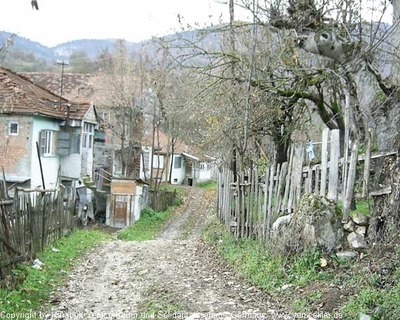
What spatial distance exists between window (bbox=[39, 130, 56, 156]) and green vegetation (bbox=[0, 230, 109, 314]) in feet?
40.6

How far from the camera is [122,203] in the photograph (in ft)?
88.2

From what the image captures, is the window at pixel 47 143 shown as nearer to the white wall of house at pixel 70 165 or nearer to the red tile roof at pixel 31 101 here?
the red tile roof at pixel 31 101

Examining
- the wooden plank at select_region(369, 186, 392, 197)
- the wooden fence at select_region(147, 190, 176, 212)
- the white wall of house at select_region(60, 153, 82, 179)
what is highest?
the wooden plank at select_region(369, 186, 392, 197)

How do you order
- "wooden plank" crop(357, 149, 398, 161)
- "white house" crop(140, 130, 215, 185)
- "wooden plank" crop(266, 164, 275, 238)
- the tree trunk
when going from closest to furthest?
"wooden plank" crop(357, 149, 398, 161)
the tree trunk
"wooden plank" crop(266, 164, 275, 238)
"white house" crop(140, 130, 215, 185)

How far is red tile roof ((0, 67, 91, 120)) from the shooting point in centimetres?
2217

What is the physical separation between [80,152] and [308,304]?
877 inches

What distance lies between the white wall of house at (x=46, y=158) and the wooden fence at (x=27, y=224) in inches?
409

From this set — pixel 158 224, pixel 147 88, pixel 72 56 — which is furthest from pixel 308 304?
pixel 72 56

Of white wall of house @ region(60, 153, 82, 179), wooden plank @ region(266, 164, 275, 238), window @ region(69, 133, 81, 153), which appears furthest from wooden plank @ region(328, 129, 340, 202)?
white wall of house @ region(60, 153, 82, 179)

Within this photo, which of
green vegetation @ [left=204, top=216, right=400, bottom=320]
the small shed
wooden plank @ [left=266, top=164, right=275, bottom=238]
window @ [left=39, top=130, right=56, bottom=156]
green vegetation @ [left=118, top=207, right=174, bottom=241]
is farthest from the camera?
the small shed

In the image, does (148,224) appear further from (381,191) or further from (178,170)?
(178,170)

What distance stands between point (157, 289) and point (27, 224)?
3294 mm

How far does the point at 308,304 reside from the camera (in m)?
5.82

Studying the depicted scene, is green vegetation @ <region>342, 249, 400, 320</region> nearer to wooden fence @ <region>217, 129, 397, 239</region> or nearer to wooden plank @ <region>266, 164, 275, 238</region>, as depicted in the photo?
wooden fence @ <region>217, 129, 397, 239</region>
